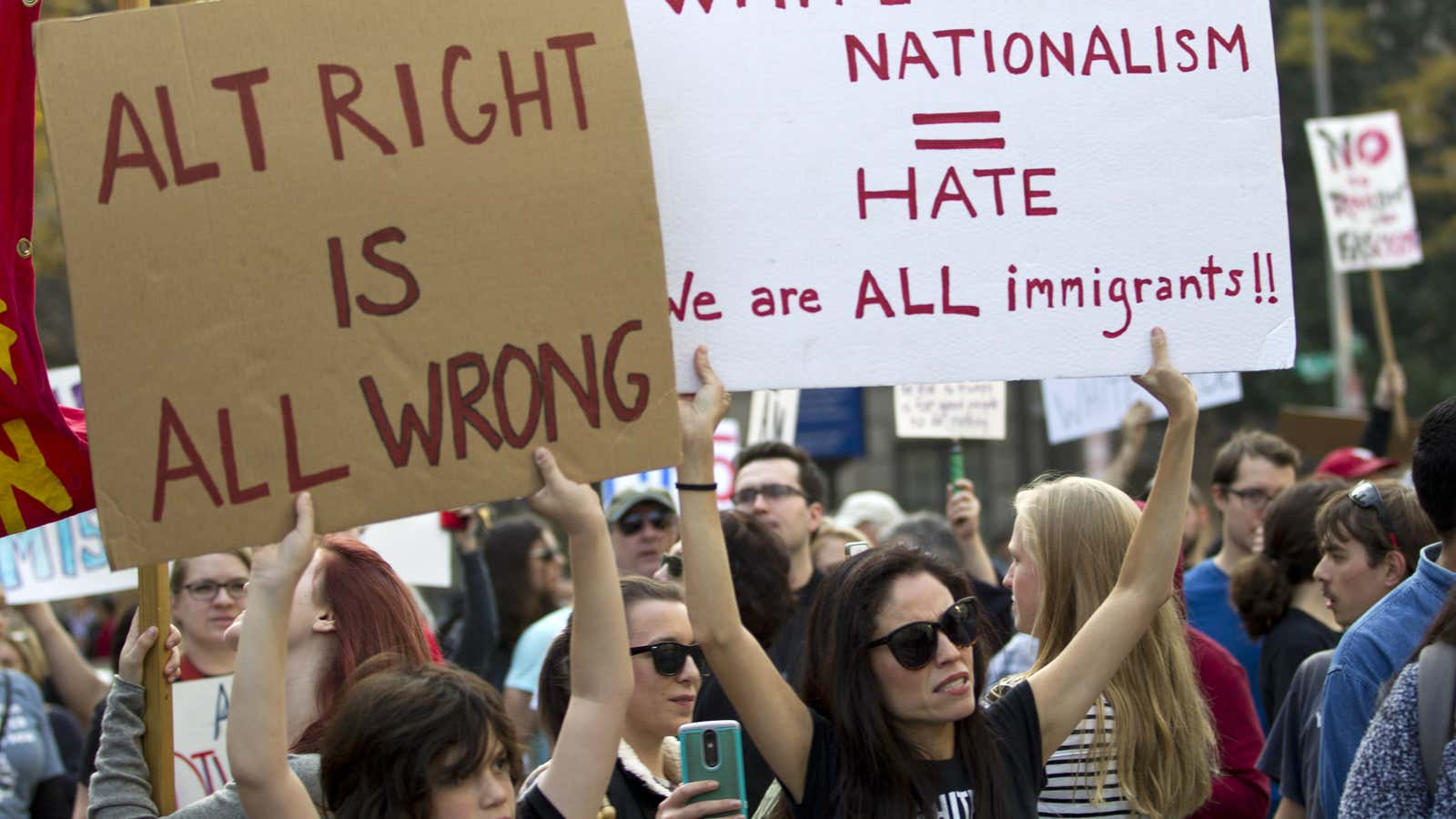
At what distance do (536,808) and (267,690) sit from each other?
19.0 inches

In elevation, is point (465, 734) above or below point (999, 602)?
above

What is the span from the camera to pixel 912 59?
312 centimetres

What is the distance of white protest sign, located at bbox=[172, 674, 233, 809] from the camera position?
178 inches

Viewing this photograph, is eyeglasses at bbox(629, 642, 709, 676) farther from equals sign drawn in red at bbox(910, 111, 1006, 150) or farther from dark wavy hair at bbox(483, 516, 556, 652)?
dark wavy hair at bbox(483, 516, 556, 652)

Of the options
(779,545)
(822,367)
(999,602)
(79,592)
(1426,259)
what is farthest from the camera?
(1426,259)

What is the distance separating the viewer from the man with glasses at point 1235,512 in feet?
19.6

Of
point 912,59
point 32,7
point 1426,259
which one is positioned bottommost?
point 1426,259

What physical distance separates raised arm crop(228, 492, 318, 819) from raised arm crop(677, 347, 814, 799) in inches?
24.7

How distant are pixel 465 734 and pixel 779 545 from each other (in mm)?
2387

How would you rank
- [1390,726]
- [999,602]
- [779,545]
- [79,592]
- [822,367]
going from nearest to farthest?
[1390,726], [822,367], [779,545], [999,602], [79,592]

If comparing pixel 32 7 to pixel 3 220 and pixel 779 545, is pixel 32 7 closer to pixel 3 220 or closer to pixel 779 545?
pixel 3 220

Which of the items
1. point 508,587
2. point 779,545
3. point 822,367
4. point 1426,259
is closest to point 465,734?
point 822,367

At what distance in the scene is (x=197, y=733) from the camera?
4547 millimetres

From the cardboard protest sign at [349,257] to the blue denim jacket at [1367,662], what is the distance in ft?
5.03
